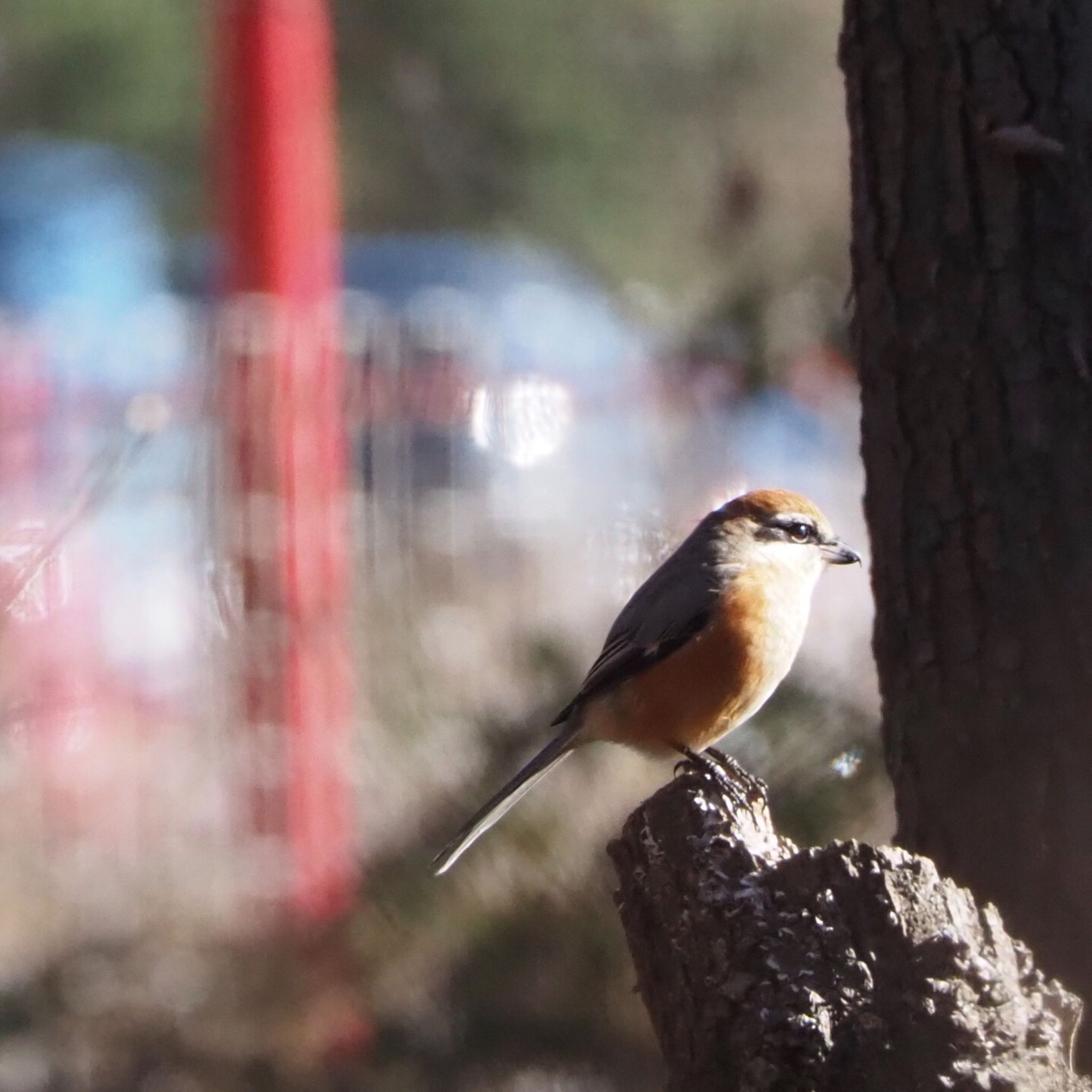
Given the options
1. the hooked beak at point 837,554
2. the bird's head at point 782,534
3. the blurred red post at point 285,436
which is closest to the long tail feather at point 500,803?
the bird's head at point 782,534

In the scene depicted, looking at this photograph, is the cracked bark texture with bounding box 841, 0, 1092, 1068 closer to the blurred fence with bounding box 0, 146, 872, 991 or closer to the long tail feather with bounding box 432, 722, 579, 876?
the long tail feather with bounding box 432, 722, 579, 876

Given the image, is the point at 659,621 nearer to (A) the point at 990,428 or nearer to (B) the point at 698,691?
(B) the point at 698,691

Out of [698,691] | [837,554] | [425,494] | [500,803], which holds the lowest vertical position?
[500,803]

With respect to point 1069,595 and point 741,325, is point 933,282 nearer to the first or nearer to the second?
point 1069,595

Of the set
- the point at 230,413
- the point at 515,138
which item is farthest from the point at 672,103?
the point at 230,413

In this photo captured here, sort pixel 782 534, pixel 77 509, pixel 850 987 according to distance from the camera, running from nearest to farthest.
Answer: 1. pixel 850 987
2. pixel 77 509
3. pixel 782 534

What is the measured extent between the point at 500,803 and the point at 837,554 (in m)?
1.10

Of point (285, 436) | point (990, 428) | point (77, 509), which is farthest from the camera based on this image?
point (285, 436)

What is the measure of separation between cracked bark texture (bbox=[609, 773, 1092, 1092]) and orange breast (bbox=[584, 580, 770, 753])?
4.55ft

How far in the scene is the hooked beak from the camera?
13.2ft

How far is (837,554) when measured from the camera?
4.02 metres

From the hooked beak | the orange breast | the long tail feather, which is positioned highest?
the hooked beak

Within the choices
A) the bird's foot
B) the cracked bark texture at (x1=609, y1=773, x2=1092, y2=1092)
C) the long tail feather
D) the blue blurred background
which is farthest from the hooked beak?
the cracked bark texture at (x1=609, y1=773, x2=1092, y2=1092)

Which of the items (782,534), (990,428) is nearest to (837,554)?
(782,534)
